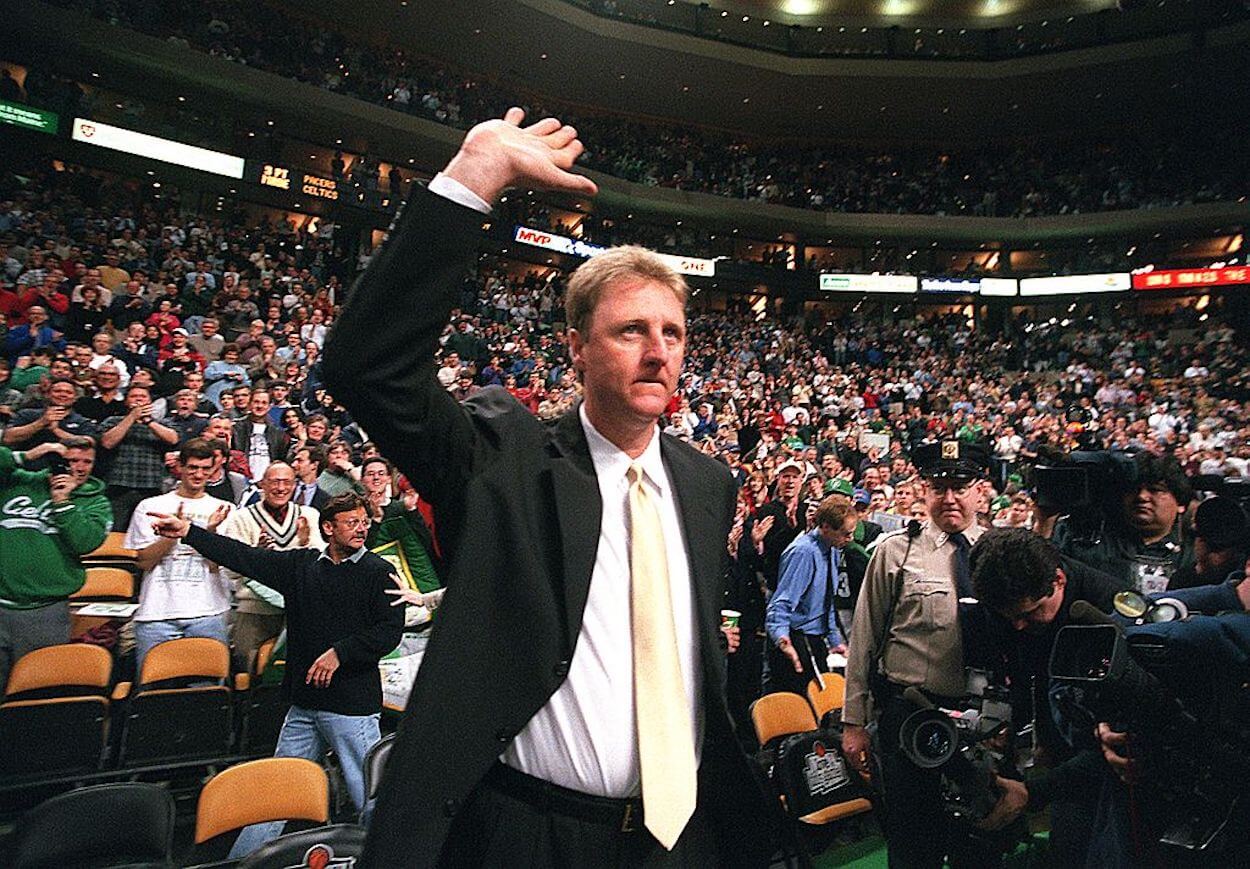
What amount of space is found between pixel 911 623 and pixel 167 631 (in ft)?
12.5

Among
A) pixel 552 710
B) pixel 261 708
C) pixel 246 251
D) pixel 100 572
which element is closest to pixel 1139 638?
pixel 552 710

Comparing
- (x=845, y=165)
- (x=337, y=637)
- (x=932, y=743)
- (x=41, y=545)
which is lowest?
(x=337, y=637)

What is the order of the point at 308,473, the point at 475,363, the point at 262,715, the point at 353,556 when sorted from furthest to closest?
the point at 475,363, the point at 308,473, the point at 262,715, the point at 353,556

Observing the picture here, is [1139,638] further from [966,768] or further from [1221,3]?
[1221,3]

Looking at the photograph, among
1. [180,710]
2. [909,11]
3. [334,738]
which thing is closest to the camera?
[334,738]

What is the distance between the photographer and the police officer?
273 centimetres

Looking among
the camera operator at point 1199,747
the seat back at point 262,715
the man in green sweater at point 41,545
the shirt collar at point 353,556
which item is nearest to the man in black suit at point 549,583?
the camera operator at point 1199,747

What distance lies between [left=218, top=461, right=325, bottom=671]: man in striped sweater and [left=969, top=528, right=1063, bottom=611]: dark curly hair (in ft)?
11.8

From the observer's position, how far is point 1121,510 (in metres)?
2.80

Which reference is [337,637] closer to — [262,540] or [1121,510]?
[262,540]

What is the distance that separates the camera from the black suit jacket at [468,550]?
1019 mm

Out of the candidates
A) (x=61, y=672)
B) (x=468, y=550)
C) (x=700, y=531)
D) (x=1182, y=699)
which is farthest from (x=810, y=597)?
(x=61, y=672)

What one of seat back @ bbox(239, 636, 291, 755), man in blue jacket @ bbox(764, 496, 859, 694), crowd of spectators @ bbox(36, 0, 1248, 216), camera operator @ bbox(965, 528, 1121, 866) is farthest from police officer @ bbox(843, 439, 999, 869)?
crowd of spectators @ bbox(36, 0, 1248, 216)

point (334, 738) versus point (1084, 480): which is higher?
point (1084, 480)
